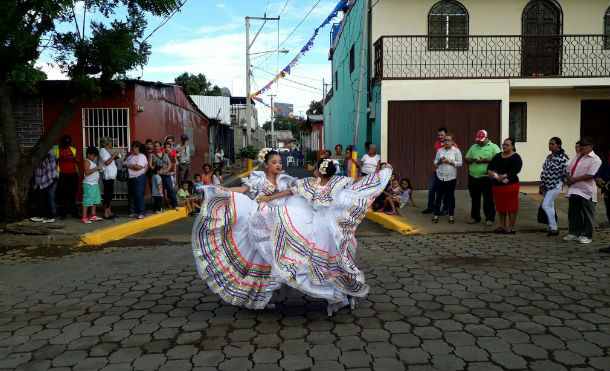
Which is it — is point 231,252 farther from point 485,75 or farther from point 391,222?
point 485,75

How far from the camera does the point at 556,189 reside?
8.20m

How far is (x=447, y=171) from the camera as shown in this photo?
9.32m

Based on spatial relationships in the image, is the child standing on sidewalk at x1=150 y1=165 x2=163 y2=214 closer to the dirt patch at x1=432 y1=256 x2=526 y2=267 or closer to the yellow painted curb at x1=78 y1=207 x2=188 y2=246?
the yellow painted curb at x1=78 y1=207 x2=188 y2=246

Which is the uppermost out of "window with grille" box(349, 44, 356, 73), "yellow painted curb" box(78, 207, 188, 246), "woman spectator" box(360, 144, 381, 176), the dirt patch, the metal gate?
"window with grille" box(349, 44, 356, 73)

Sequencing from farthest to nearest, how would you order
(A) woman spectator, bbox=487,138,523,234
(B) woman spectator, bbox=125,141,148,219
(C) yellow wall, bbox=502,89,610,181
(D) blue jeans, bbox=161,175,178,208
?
(C) yellow wall, bbox=502,89,610,181 → (D) blue jeans, bbox=161,175,178,208 → (B) woman spectator, bbox=125,141,148,219 → (A) woman spectator, bbox=487,138,523,234

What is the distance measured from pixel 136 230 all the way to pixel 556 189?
6935 mm

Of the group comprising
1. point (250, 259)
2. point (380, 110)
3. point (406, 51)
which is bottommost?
point (250, 259)

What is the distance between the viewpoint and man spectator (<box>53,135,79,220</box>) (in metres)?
9.35

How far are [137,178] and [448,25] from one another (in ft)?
30.0

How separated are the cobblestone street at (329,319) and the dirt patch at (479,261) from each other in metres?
0.02

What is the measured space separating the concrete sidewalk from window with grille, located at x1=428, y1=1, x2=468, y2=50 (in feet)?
15.2

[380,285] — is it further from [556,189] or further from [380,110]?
[380,110]

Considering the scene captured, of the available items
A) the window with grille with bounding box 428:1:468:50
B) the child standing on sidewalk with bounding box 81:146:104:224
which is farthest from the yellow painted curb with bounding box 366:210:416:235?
the window with grille with bounding box 428:1:468:50

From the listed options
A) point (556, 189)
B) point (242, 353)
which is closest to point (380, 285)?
point (242, 353)
